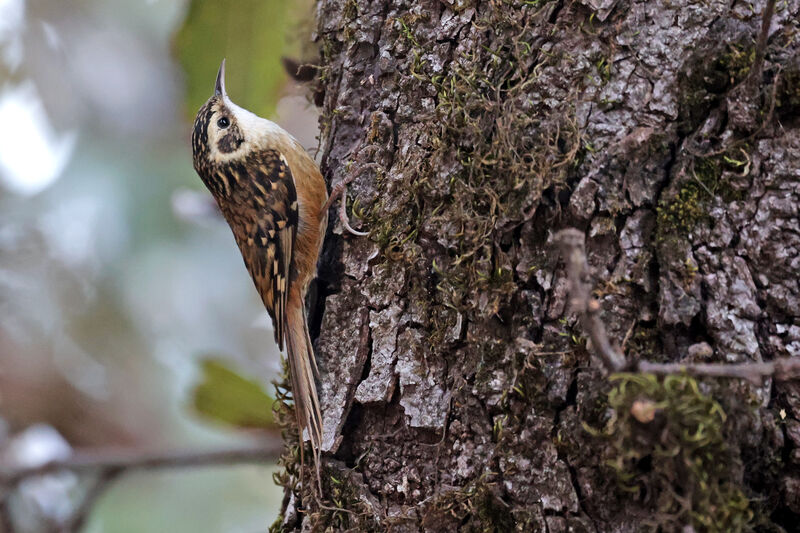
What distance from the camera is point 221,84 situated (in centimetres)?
230

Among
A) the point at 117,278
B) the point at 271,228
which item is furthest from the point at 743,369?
the point at 117,278

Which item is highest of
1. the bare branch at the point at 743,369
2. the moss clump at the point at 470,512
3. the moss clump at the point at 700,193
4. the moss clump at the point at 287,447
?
the moss clump at the point at 700,193

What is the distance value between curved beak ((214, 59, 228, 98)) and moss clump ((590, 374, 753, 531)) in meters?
1.67

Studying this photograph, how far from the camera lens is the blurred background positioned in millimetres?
3590

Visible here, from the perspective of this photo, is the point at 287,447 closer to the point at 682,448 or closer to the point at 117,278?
the point at 682,448

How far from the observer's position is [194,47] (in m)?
2.14

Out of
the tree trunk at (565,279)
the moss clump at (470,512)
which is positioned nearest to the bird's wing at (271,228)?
the tree trunk at (565,279)

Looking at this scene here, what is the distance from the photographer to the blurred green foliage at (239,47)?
208 centimetres

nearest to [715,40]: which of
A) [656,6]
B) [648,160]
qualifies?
[656,6]

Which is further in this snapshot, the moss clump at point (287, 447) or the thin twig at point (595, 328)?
the moss clump at point (287, 447)

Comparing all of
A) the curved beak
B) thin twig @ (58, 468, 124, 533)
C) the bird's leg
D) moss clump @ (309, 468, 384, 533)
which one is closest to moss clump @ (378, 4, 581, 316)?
the bird's leg

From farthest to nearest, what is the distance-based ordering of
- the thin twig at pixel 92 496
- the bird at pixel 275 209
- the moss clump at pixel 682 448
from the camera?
the thin twig at pixel 92 496, the bird at pixel 275 209, the moss clump at pixel 682 448

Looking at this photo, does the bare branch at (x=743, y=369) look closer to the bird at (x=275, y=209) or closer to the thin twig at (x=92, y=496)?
the bird at (x=275, y=209)

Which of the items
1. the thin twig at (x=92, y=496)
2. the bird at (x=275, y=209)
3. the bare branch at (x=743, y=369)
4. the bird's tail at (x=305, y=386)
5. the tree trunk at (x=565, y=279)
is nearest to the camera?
the bare branch at (x=743, y=369)
